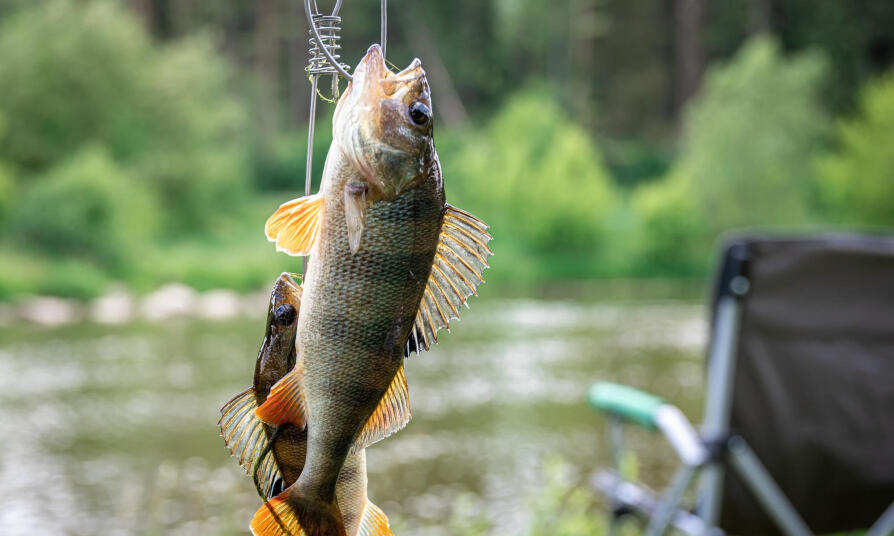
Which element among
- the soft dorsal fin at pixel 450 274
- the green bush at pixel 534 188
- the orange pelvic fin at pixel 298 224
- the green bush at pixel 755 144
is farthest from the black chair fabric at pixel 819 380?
the green bush at pixel 755 144

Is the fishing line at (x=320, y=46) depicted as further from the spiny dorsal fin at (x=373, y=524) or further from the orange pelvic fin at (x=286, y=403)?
the spiny dorsal fin at (x=373, y=524)

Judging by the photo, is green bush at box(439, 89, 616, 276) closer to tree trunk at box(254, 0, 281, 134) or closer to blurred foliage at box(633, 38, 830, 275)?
blurred foliage at box(633, 38, 830, 275)

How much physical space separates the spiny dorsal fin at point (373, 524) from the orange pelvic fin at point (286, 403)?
192 millimetres

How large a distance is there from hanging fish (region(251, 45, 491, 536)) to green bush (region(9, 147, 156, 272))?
1972 cm

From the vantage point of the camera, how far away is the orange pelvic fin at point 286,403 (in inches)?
49.0

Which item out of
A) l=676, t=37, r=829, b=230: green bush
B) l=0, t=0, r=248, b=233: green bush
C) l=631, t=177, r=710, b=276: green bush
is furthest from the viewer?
l=676, t=37, r=829, b=230: green bush

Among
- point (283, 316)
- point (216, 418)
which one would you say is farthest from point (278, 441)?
point (216, 418)

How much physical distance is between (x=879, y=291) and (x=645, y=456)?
5.62m

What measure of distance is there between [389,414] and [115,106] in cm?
2457

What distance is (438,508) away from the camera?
25.2 feet

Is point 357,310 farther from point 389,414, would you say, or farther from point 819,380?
point 819,380

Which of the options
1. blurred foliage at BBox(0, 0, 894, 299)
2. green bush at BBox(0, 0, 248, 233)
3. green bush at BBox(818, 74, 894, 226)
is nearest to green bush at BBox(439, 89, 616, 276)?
blurred foliage at BBox(0, 0, 894, 299)

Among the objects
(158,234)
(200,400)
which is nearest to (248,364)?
(200,400)

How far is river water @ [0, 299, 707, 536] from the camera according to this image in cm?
768
